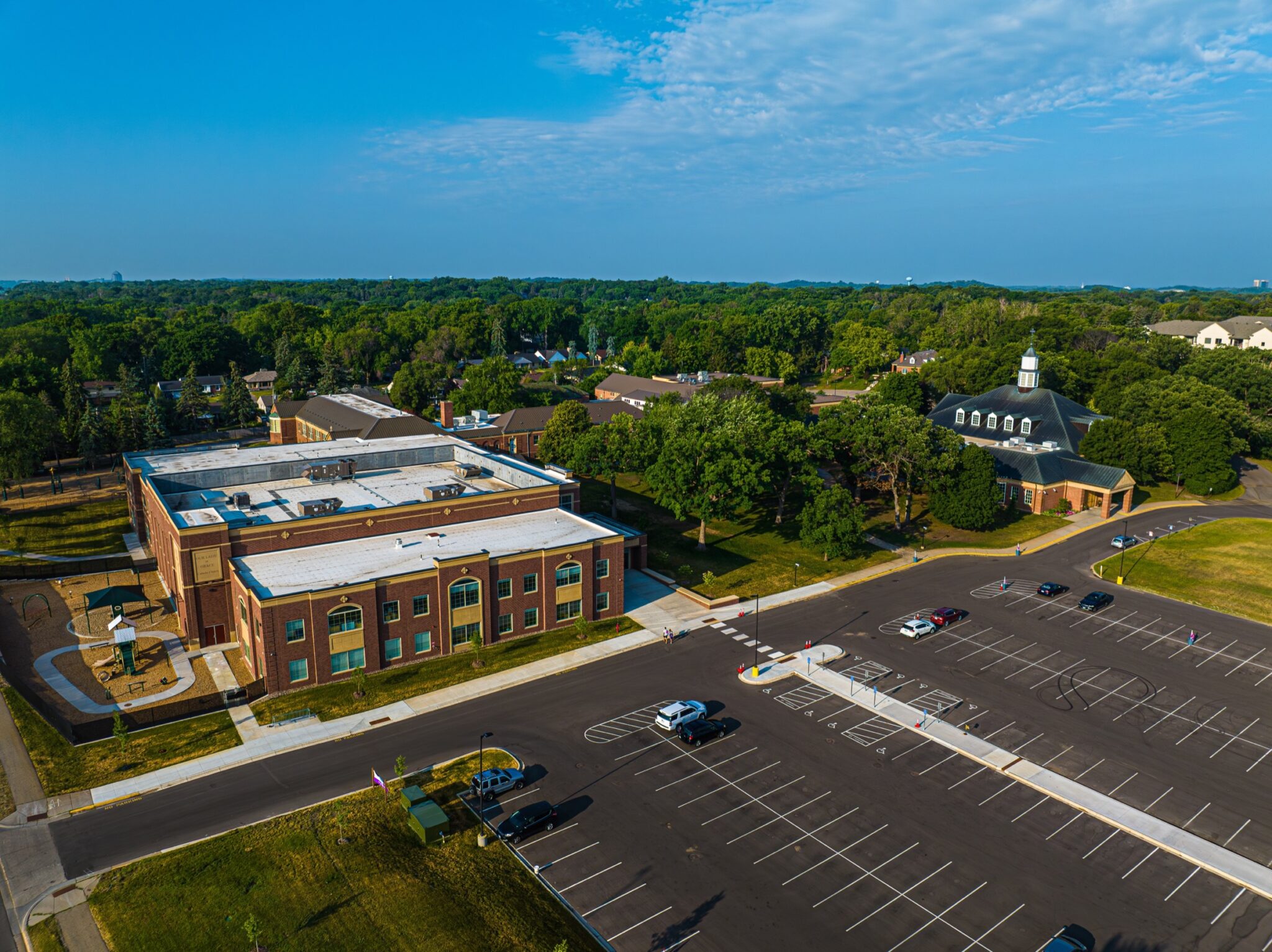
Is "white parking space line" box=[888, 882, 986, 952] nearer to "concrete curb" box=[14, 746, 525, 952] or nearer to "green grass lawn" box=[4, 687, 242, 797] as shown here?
"concrete curb" box=[14, 746, 525, 952]

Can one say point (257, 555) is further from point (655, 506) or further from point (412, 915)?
point (655, 506)

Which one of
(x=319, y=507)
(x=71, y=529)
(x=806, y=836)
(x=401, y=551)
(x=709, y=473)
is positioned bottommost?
(x=71, y=529)

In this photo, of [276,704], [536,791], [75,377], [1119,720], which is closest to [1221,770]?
[1119,720]

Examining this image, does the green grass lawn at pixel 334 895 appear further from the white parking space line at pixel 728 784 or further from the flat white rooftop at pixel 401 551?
the flat white rooftop at pixel 401 551

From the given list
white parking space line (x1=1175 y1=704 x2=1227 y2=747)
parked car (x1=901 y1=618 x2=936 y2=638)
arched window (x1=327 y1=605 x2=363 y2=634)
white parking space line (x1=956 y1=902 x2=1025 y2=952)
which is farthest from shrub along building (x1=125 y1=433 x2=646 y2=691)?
white parking space line (x1=1175 y1=704 x2=1227 y2=747)

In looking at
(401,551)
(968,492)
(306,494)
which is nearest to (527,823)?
(401,551)

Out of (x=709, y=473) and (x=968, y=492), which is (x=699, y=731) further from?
(x=968, y=492)
